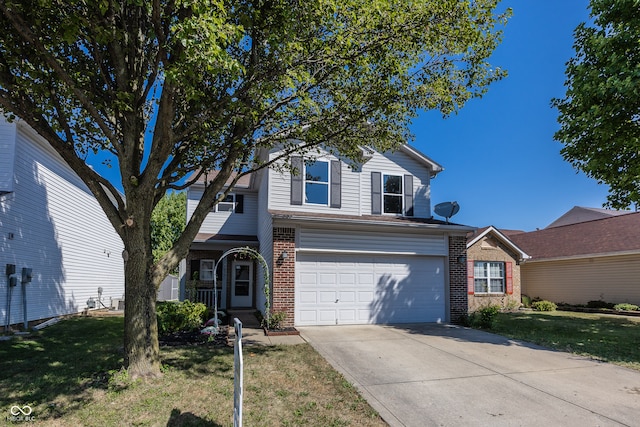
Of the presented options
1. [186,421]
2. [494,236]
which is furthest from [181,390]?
[494,236]

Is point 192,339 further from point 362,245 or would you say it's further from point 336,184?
point 336,184

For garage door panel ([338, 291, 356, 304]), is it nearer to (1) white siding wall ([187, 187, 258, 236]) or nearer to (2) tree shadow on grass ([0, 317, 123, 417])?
(2) tree shadow on grass ([0, 317, 123, 417])

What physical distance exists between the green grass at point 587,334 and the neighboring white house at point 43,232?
1463cm

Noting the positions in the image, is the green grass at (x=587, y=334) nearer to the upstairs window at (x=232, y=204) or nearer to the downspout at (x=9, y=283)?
the upstairs window at (x=232, y=204)

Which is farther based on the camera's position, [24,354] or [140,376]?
[24,354]

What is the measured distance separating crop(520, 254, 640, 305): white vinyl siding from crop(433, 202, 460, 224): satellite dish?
407 inches

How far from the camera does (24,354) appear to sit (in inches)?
309

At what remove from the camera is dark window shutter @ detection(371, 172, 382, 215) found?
1344 centimetres

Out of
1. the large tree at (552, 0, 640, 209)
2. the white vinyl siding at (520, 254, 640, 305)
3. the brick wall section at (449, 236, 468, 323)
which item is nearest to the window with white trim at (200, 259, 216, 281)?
the brick wall section at (449, 236, 468, 323)

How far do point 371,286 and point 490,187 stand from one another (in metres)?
17.6

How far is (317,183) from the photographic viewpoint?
1298 centimetres

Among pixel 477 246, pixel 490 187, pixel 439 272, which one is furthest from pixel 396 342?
pixel 490 187

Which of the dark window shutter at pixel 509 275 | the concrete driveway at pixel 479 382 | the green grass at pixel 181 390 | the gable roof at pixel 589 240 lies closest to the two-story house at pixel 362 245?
the concrete driveway at pixel 479 382

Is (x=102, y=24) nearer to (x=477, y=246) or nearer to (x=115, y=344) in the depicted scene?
(x=115, y=344)
